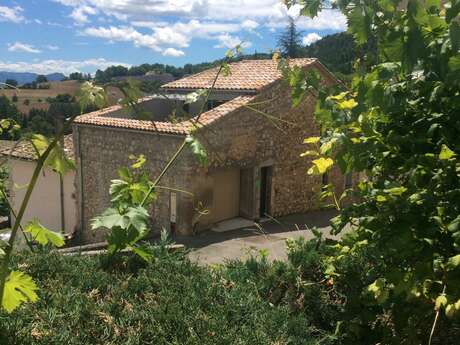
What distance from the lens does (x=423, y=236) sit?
221 centimetres

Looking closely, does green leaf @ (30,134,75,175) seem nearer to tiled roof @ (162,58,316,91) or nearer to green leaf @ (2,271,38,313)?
green leaf @ (2,271,38,313)

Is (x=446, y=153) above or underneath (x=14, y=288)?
above

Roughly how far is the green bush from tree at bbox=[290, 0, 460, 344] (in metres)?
0.50

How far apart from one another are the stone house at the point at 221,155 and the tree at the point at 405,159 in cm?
992

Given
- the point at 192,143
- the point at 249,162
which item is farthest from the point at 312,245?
the point at 249,162

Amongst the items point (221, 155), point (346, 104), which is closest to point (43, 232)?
point (346, 104)

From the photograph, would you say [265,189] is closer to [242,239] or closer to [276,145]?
[276,145]

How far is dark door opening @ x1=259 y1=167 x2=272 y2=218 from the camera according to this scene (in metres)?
16.0

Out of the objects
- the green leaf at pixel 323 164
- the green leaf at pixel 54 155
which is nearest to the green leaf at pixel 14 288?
the green leaf at pixel 54 155

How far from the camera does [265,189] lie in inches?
632

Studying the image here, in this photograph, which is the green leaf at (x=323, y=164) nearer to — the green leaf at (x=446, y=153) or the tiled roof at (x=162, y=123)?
the green leaf at (x=446, y=153)

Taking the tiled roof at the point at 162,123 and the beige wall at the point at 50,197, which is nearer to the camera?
the tiled roof at the point at 162,123

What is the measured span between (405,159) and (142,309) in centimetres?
148

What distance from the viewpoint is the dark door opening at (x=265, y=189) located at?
52.4 ft
